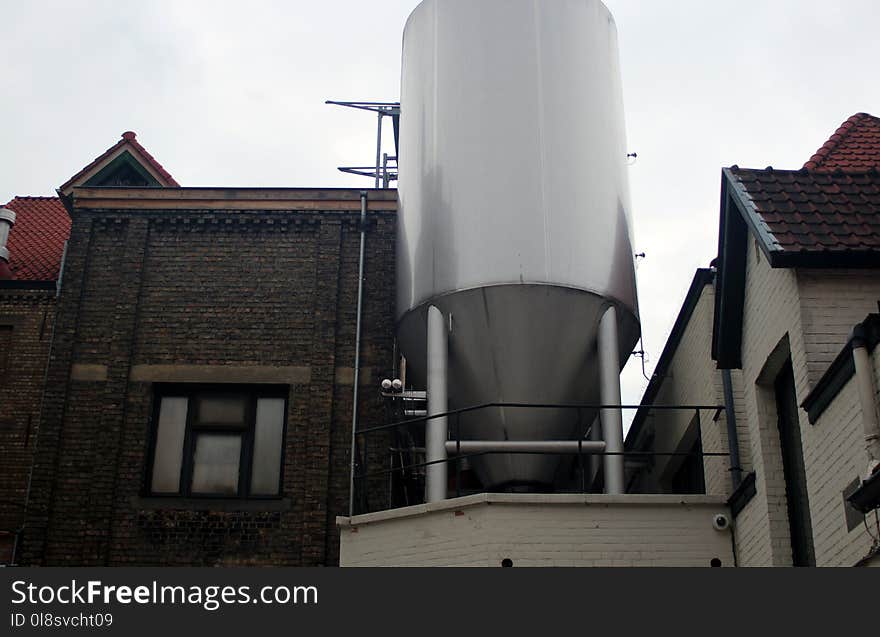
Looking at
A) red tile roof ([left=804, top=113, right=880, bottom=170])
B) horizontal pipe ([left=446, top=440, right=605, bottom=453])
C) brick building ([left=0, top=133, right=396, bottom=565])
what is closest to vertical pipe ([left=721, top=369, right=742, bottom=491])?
horizontal pipe ([left=446, top=440, right=605, bottom=453])

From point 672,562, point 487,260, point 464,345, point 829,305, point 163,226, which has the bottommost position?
point 672,562

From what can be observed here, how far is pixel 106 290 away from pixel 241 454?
3.29 meters

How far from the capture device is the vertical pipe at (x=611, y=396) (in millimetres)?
14445

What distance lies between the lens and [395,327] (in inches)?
666

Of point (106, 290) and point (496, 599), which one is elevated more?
point (106, 290)

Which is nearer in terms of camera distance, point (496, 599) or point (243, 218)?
point (496, 599)

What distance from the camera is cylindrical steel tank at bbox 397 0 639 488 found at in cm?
1486

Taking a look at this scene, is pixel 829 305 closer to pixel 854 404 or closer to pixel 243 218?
pixel 854 404

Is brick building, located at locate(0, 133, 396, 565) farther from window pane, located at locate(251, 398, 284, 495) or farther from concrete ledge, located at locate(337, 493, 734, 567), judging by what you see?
concrete ledge, located at locate(337, 493, 734, 567)

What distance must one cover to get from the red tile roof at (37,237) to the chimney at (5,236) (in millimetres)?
109

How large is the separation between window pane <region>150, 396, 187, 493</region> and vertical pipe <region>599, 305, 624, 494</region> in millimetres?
5999

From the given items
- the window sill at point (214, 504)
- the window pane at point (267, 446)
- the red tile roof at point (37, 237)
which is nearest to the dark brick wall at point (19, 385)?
the red tile roof at point (37, 237)

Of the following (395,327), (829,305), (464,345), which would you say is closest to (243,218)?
(395,327)

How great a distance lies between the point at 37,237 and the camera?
69.6 feet
